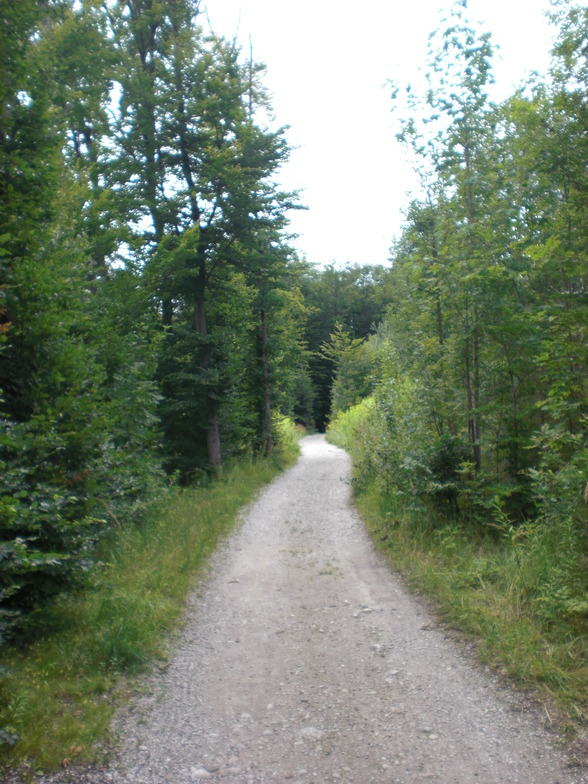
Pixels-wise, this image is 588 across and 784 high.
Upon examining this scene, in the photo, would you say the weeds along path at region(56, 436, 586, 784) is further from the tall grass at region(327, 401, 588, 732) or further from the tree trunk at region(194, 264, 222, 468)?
the tree trunk at region(194, 264, 222, 468)

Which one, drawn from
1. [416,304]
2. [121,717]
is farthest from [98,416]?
[416,304]

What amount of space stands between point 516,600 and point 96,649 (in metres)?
3.69

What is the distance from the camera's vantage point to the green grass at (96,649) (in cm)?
356

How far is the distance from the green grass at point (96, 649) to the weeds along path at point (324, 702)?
242mm

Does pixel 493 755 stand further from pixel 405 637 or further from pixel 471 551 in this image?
pixel 471 551

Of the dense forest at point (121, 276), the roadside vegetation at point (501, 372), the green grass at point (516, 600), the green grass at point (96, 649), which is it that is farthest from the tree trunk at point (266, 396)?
the green grass at point (516, 600)

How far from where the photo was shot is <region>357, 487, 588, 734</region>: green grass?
4188mm

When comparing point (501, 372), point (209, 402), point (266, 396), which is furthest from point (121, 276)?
point (266, 396)

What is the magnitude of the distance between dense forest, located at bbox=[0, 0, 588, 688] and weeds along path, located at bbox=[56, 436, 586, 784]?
1.23 m

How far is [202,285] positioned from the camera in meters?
15.0

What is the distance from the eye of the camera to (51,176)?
6.21m

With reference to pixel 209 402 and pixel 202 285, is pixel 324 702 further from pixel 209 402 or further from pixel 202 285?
pixel 202 285

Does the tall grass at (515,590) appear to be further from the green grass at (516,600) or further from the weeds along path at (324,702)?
the weeds along path at (324,702)

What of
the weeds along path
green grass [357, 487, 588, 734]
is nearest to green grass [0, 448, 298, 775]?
the weeds along path
